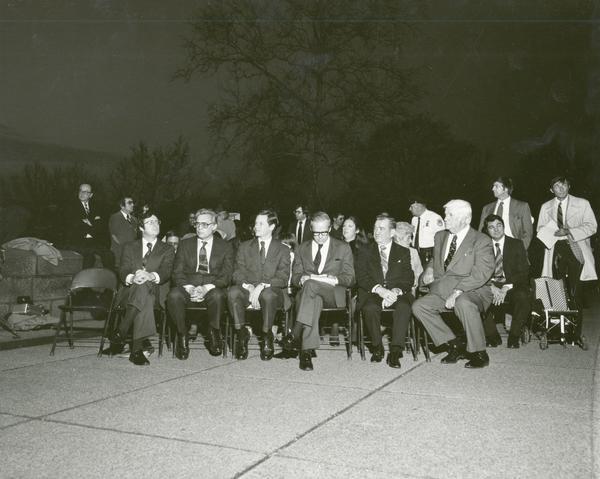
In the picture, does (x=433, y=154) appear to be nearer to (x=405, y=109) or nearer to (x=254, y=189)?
(x=254, y=189)

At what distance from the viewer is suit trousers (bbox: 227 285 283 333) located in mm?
6973

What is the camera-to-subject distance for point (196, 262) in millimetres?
7566

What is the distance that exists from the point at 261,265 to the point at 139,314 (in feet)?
5.08

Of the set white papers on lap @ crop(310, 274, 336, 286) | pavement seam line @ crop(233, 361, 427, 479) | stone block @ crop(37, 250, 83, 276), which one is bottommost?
pavement seam line @ crop(233, 361, 427, 479)

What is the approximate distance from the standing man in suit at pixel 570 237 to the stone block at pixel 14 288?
7515mm

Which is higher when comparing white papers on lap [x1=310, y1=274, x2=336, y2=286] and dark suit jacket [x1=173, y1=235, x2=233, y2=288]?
dark suit jacket [x1=173, y1=235, x2=233, y2=288]

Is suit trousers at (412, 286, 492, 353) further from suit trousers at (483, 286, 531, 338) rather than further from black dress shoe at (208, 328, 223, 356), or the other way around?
black dress shoe at (208, 328, 223, 356)

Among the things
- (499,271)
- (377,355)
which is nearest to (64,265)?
(377,355)

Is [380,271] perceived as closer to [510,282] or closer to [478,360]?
[478,360]

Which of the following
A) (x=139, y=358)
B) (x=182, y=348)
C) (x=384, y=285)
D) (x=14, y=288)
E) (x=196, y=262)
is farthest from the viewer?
(x=14, y=288)

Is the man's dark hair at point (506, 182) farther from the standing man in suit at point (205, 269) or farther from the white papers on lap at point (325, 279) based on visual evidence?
the standing man in suit at point (205, 269)

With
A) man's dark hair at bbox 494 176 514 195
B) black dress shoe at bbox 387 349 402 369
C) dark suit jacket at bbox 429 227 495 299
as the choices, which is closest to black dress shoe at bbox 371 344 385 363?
black dress shoe at bbox 387 349 402 369

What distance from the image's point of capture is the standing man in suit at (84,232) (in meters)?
10.6

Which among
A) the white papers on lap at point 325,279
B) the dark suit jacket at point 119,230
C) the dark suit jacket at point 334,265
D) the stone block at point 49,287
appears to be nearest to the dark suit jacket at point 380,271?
the dark suit jacket at point 334,265
